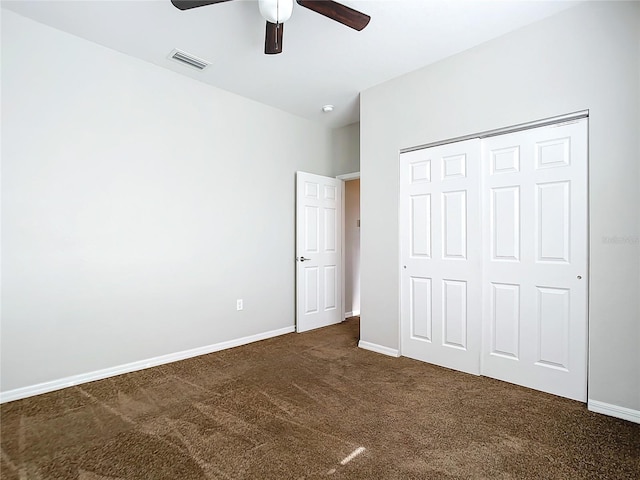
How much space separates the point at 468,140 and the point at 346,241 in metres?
2.57

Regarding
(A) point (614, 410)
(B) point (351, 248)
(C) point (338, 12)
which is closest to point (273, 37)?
(C) point (338, 12)

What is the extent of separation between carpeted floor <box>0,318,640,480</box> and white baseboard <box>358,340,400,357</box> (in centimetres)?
39

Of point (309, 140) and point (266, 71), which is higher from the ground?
point (266, 71)

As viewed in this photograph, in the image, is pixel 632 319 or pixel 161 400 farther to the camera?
pixel 161 400

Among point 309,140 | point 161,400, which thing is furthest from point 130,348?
point 309,140

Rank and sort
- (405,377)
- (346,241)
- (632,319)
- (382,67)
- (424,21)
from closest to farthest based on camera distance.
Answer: (632,319) → (424,21) → (405,377) → (382,67) → (346,241)

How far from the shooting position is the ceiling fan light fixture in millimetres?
2076

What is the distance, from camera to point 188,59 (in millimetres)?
3025

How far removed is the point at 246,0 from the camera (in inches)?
91.0

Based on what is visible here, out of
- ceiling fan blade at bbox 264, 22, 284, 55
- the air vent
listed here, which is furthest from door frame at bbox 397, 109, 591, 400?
the air vent

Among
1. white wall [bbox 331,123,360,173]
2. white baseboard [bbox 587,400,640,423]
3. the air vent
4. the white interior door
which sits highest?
the air vent

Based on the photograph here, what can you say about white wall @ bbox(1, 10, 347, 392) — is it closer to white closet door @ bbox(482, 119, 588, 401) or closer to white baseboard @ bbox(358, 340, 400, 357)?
white baseboard @ bbox(358, 340, 400, 357)

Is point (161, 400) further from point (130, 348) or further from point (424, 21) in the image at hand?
point (424, 21)

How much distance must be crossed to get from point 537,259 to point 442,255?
73 centimetres
